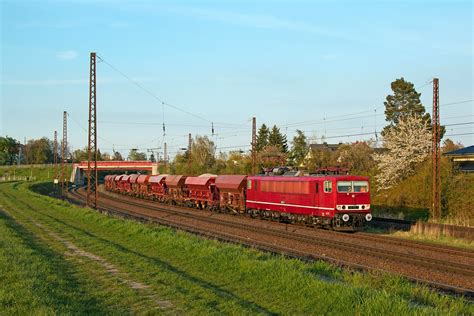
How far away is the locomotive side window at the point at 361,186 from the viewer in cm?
2883

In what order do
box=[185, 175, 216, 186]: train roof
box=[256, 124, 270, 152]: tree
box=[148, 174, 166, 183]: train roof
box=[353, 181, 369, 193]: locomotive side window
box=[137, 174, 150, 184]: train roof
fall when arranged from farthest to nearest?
box=[256, 124, 270, 152]: tree, box=[137, 174, 150, 184]: train roof, box=[148, 174, 166, 183]: train roof, box=[185, 175, 216, 186]: train roof, box=[353, 181, 369, 193]: locomotive side window

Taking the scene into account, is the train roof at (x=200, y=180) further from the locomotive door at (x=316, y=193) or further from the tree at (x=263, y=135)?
the tree at (x=263, y=135)

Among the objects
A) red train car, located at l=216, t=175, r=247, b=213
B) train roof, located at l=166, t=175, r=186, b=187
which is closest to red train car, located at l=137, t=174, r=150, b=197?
train roof, located at l=166, t=175, r=186, b=187

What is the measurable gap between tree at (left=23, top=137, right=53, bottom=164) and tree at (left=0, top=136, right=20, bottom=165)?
3.44m

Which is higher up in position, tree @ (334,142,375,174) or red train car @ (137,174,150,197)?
tree @ (334,142,375,174)

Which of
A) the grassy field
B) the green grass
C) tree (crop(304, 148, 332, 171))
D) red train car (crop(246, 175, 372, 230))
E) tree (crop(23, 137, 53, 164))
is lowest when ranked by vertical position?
the green grass

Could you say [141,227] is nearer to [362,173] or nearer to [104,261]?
[104,261]

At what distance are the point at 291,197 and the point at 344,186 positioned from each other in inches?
173

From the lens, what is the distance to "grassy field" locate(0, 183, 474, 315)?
10.5 m

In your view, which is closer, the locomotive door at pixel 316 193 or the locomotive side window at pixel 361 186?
the locomotive side window at pixel 361 186

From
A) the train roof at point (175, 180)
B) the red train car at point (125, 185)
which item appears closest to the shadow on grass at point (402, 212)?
the train roof at point (175, 180)

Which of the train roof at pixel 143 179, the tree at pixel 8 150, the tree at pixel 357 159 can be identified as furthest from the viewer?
the tree at pixel 8 150

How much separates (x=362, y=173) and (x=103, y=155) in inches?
5903

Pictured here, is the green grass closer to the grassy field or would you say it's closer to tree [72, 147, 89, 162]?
the grassy field
